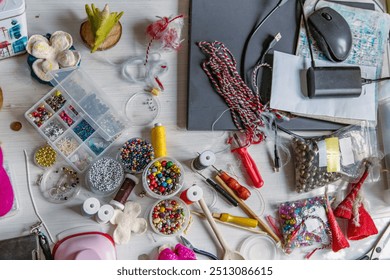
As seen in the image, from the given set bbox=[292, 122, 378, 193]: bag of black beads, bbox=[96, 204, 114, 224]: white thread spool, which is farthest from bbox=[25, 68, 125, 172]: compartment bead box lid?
bbox=[292, 122, 378, 193]: bag of black beads

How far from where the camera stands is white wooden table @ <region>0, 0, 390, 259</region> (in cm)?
109

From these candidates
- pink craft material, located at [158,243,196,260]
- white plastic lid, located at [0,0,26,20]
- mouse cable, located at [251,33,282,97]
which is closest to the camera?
white plastic lid, located at [0,0,26,20]

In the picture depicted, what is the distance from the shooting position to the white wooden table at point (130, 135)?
1.09 metres

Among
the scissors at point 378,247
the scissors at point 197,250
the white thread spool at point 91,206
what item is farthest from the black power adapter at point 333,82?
the white thread spool at point 91,206

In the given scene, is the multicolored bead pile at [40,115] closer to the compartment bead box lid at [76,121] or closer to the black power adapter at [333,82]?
the compartment bead box lid at [76,121]

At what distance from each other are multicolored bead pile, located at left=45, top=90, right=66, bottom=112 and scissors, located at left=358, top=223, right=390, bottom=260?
2.61 feet

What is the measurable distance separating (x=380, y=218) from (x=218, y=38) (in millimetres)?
592

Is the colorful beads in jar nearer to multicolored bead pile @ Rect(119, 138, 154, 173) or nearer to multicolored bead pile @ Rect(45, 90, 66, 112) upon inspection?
multicolored bead pile @ Rect(119, 138, 154, 173)

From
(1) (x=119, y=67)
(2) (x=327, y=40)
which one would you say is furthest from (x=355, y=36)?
(1) (x=119, y=67)

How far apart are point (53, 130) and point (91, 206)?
0.20 m

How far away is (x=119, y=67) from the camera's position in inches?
45.6

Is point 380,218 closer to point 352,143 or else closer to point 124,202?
point 352,143

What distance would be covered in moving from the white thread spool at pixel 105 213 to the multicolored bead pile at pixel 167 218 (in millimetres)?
98

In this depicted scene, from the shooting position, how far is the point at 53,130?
1.09 m
